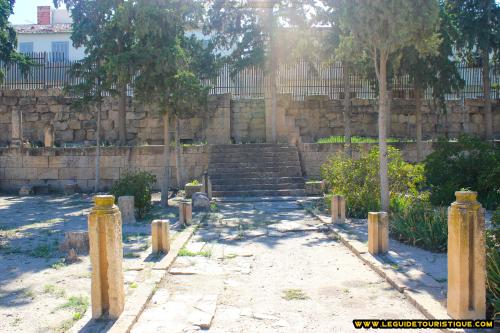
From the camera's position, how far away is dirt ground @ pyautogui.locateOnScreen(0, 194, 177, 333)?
4.77 metres

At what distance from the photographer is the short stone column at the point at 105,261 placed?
4.60 meters

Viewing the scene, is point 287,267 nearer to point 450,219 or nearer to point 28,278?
point 450,219

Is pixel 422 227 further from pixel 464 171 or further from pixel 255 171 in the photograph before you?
pixel 255 171

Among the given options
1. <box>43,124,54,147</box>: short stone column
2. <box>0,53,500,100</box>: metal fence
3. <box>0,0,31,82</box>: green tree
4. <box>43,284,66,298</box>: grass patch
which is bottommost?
<box>43,284,66,298</box>: grass patch

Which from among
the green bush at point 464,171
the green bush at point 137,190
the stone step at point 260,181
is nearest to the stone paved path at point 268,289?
the green bush at point 137,190

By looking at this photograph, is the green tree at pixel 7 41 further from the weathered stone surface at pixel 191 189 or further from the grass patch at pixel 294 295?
the grass patch at pixel 294 295

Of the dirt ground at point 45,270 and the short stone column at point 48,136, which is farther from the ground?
the short stone column at point 48,136

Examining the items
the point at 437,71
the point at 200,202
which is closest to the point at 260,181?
the point at 200,202

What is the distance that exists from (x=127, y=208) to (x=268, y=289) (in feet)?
18.7

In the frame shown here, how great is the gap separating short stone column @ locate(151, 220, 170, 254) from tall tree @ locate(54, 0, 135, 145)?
236 inches

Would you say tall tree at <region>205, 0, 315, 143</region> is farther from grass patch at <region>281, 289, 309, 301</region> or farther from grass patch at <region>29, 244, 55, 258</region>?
grass patch at <region>281, 289, 309, 301</region>

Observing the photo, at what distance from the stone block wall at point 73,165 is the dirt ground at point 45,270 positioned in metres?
5.54

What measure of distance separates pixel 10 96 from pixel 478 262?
21.7 m

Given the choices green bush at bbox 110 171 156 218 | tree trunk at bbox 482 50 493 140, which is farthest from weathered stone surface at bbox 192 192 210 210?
tree trunk at bbox 482 50 493 140
